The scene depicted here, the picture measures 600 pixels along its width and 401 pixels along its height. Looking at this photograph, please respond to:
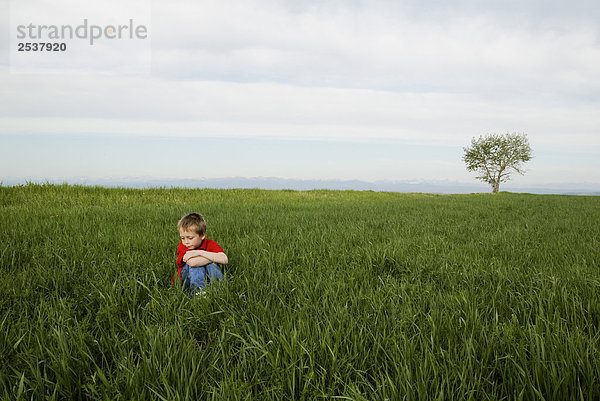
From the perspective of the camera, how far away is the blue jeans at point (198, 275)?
2701 millimetres

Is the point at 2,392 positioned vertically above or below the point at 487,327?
below

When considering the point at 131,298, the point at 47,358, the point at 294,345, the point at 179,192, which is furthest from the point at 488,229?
the point at 179,192

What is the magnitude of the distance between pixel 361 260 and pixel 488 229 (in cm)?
415

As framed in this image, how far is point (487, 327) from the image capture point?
6.28ft

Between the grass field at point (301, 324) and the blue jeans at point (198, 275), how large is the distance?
0.18 metres

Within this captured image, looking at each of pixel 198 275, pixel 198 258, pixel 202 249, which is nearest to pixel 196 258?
pixel 198 258

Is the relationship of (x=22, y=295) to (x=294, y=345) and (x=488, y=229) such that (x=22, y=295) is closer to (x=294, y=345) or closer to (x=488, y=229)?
(x=294, y=345)

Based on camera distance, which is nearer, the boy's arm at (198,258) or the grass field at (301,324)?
the grass field at (301,324)

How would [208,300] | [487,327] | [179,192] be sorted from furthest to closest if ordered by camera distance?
[179,192], [208,300], [487,327]

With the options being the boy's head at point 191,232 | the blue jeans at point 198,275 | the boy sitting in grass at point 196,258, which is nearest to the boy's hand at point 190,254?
the boy sitting in grass at point 196,258

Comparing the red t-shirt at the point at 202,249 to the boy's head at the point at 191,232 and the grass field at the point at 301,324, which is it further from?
the grass field at the point at 301,324

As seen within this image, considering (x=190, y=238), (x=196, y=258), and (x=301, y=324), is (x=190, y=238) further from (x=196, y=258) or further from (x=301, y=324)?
(x=301, y=324)

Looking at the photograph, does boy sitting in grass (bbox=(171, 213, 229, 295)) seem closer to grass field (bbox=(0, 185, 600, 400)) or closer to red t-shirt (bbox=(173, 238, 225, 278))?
red t-shirt (bbox=(173, 238, 225, 278))

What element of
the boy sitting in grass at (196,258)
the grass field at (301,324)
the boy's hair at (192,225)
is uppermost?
the boy's hair at (192,225)
